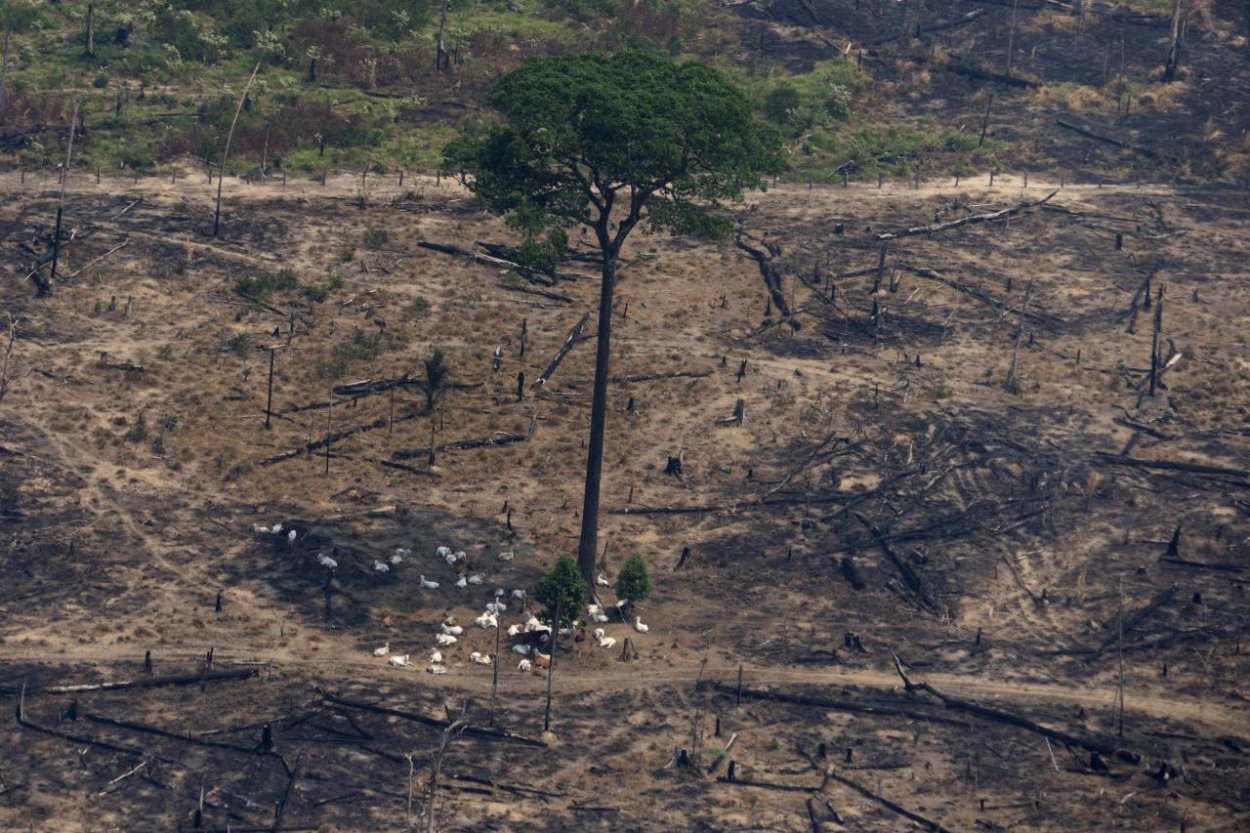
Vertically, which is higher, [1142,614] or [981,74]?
[981,74]

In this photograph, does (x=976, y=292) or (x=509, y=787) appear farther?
(x=976, y=292)

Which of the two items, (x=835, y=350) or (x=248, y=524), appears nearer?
(x=248, y=524)

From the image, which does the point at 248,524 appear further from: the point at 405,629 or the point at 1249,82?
the point at 1249,82

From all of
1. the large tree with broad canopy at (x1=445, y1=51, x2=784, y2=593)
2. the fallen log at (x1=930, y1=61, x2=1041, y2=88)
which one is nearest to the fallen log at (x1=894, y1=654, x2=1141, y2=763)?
the large tree with broad canopy at (x1=445, y1=51, x2=784, y2=593)

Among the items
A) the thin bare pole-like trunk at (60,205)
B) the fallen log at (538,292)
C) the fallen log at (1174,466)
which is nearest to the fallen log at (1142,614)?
the fallen log at (1174,466)

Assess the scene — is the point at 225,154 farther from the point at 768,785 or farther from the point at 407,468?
the point at 768,785

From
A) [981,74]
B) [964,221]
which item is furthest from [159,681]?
[981,74]

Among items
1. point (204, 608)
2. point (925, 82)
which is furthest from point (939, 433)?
point (925, 82)
